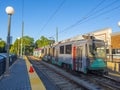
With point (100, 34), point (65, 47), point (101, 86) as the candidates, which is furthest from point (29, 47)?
point (101, 86)

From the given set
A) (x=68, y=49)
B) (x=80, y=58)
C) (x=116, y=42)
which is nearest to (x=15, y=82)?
(x=80, y=58)

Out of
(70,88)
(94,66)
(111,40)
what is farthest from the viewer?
(111,40)

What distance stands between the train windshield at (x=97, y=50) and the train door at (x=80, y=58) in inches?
28.5

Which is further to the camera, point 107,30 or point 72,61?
point 107,30

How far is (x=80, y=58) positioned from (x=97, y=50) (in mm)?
1565

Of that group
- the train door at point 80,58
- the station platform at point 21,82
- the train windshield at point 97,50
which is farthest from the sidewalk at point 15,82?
the train windshield at point 97,50

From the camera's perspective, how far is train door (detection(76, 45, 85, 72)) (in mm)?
17778

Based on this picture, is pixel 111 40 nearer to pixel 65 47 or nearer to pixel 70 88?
pixel 65 47

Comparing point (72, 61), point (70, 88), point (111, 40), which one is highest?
point (111, 40)

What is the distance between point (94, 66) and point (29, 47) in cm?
11942

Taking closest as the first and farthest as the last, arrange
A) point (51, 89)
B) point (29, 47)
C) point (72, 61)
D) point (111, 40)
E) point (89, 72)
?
point (51, 89) < point (89, 72) < point (72, 61) < point (111, 40) < point (29, 47)

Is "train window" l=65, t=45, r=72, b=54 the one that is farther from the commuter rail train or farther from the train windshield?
the train windshield

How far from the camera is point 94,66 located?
17328 millimetres

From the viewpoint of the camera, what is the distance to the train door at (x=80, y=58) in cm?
1778
